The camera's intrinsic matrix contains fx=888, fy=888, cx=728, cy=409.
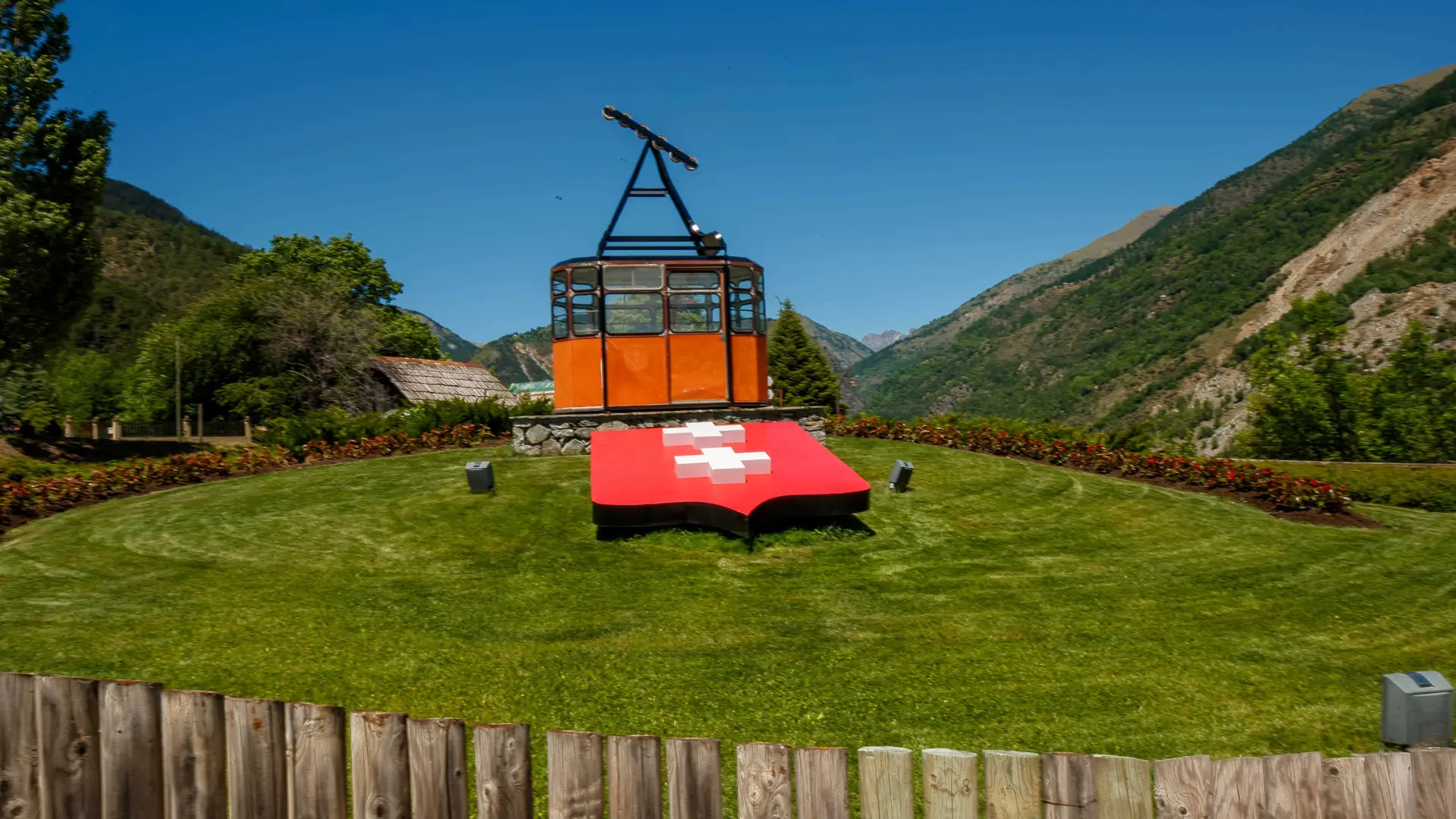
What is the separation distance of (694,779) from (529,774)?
0.60m

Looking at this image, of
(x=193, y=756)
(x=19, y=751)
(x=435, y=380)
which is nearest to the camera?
(x=193, y=756)

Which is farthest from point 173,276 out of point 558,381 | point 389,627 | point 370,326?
point 389,627

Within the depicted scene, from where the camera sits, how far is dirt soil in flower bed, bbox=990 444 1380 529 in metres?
12.9

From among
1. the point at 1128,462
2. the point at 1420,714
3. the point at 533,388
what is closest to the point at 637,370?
the point at 1128,462

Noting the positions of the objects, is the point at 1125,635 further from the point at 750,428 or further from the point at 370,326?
the point at 370,326

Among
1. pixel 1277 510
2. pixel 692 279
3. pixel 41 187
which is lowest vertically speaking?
pixel 1277 510

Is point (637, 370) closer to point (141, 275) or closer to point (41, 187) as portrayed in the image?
point (41, 187)

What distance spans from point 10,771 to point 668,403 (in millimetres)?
13387

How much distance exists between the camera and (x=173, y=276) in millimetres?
99812

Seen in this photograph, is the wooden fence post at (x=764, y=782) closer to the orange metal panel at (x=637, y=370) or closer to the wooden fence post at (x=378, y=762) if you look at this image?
the wooden fence post at (x=378, y=762)

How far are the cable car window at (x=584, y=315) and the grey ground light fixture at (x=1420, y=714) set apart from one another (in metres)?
12.9

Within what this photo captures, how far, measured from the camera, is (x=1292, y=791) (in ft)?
10.1

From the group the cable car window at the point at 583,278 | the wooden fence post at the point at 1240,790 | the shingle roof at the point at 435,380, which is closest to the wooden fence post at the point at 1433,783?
the wooden fence post at the point at 1240,790

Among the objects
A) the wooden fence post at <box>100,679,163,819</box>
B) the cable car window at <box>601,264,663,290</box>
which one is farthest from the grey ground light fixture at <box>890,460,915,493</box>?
the wooden fence post at <box>100,679,163,819</box>
